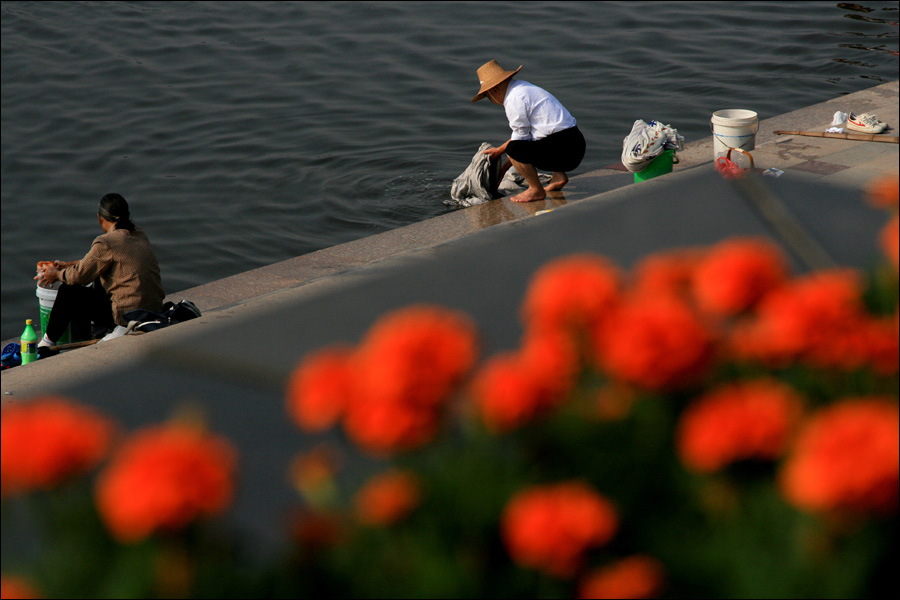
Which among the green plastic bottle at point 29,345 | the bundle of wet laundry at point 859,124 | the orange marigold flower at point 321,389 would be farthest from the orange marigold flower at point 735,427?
the bundle of wet laundry at point 859,124

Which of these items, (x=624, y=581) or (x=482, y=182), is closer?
(x=624, y=581)

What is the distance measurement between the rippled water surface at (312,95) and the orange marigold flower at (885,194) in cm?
703

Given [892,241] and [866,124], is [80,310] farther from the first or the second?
[866,124]

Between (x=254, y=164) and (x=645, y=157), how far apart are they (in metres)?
4.96

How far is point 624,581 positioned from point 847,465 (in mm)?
206

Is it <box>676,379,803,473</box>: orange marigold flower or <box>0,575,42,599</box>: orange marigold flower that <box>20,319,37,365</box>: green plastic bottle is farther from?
<box>676,379,803,473</box>: orange marigold flower

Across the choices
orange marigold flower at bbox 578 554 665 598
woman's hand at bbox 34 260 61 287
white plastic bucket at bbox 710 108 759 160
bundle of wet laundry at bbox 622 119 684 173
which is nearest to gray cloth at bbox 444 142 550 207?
bundle of wet laundry at bbox 622 119 684 173

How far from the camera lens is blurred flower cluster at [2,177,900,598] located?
792 millimetres

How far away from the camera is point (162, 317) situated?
540 cm

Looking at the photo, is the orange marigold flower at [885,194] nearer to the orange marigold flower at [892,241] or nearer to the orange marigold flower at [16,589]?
the orange marigold flower at [892,241]

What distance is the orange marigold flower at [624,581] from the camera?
2.61ft

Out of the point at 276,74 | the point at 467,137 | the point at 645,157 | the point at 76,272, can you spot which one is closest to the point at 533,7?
the point at 276,74

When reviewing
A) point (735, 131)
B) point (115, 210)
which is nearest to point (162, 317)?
point (115, 210)

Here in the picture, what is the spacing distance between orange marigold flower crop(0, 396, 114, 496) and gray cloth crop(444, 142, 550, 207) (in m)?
7.11
